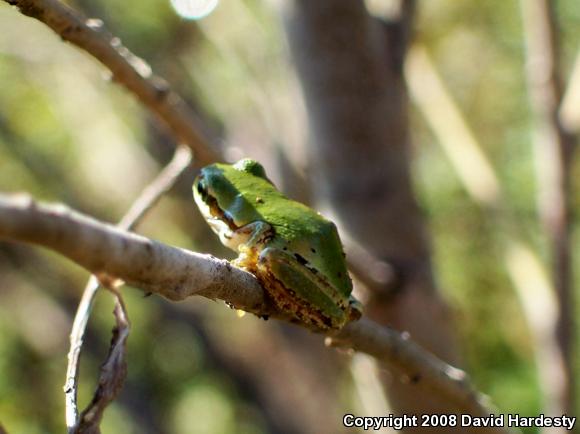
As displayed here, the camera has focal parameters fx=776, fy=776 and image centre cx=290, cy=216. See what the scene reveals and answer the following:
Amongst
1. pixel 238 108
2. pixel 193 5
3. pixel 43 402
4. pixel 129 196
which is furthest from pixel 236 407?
pixel 193 5

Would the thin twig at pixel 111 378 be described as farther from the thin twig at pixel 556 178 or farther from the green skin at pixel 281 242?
the thin twig at pixel 556 178

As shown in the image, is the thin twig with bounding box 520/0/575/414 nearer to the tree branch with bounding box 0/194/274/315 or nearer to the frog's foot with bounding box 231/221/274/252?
the frog's foot with bounding box 231/221/274/252

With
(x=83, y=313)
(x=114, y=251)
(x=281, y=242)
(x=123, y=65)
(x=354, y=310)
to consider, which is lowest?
(x=114, y=251)

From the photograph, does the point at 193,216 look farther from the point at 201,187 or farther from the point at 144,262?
the point at 144,262

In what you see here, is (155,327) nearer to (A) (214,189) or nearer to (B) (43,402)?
(B) (43,402)

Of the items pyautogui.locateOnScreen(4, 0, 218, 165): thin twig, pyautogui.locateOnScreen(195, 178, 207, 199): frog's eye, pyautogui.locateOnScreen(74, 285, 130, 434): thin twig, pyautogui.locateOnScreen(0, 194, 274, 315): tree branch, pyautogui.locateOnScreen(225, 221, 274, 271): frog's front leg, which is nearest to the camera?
pyautogui.locateOnScreen(0, 194, 274, 315): tree branch

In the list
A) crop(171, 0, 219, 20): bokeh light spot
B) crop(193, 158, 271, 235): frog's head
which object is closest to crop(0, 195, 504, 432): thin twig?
crop(193, 158, 271, 235): frog's head

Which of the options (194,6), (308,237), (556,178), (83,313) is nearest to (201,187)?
(308,237)
